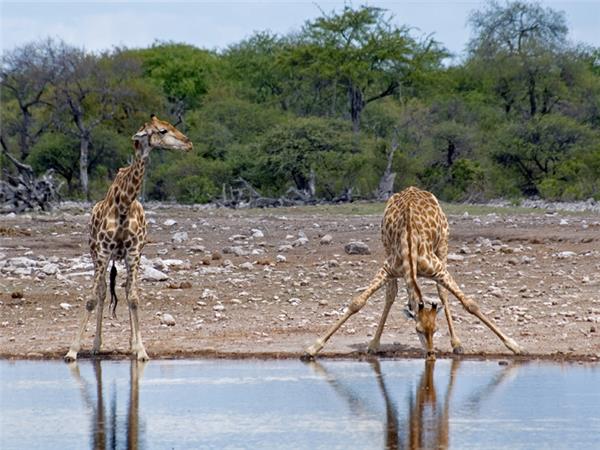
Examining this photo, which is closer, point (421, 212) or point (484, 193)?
point (421, 212)

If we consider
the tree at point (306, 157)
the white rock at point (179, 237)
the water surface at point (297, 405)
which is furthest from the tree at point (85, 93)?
the water surface at point (297, 405)

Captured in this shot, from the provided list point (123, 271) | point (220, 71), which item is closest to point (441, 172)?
point (220, 71)

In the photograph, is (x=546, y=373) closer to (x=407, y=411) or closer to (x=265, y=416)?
(x=407, y=411)

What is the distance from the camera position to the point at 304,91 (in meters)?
47.7

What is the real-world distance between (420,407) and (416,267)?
86.3 inches

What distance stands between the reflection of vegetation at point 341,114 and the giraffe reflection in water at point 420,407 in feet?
79.7

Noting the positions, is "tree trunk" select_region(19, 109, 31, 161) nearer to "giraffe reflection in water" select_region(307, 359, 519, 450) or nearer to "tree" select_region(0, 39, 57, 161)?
"tree" select_region(0, 39, 57, 161)

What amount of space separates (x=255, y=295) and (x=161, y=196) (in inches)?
1054

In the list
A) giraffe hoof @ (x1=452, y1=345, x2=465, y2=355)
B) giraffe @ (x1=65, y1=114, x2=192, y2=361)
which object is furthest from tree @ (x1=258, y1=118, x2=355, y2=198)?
giraffe hoof @ (x1=452, y1=345, x2=465, y2=355)

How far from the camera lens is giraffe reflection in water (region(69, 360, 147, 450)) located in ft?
29.3

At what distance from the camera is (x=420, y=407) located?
33.0 feet

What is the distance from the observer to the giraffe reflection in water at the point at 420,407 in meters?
8.94

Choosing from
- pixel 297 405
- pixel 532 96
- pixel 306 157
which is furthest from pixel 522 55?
pixel 297 405

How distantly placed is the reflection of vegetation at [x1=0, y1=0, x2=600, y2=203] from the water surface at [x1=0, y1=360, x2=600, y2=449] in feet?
79.4
